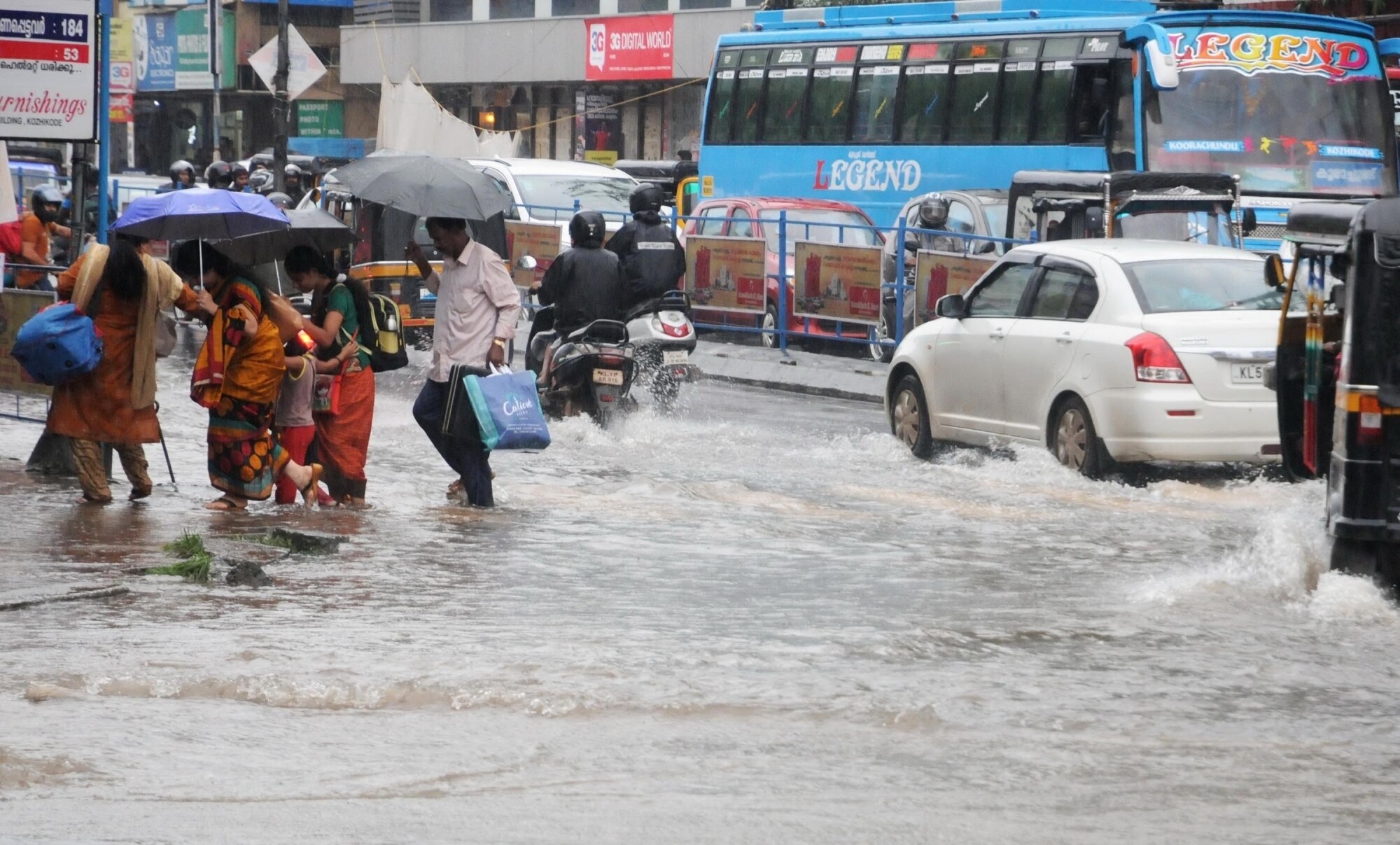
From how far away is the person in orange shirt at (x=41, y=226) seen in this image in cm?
1582

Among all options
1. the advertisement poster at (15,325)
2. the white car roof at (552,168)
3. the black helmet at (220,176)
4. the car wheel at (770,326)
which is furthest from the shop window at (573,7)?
the advertisement poster at (15,325)

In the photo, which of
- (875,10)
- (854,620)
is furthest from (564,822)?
(875,10)

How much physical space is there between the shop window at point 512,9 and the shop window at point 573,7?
1.04 m

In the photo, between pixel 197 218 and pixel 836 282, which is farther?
pixel 836 282

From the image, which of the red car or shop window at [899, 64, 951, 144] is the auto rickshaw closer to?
the red car

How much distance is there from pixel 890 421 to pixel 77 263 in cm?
659

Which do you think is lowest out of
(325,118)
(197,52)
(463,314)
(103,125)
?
(463,314)

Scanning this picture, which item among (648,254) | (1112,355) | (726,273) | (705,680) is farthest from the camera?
(726,273)

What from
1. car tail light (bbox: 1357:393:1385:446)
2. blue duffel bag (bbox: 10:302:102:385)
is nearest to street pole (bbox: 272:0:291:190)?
blue duffel bag (bbox: 10:302:102:385)

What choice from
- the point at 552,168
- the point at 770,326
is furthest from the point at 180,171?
the point at 770,326

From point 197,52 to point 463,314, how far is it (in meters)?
56.5

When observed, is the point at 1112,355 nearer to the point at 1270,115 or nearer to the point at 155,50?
the point at 1270,115

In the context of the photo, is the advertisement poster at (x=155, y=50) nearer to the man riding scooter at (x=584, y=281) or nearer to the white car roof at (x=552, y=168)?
the white car roof at (x=552, y=168)

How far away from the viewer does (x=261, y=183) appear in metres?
28.5
